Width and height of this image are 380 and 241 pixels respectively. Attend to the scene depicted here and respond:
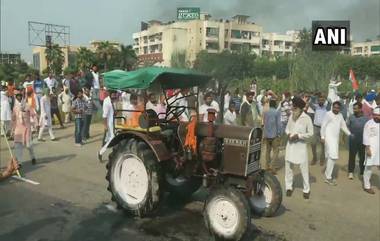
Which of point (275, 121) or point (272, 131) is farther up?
point (275, 121)

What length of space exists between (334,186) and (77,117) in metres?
7.51

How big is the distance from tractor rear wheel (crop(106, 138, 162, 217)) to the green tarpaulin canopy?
895 millimetres

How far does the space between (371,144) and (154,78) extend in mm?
4493

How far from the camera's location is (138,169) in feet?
22.7

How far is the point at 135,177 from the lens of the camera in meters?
6.92

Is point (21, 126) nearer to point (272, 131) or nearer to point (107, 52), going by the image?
point (272, 131)

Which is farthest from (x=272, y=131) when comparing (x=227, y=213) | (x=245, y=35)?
(x=245, y=35)

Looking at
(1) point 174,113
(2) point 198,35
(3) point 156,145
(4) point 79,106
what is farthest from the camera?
(2) point 198,35

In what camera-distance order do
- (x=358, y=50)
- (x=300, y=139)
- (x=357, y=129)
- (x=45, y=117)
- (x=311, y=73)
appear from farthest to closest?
1. (x=358, y=50)
2. (x=311, y=73)
3. (x=45, y=117)
4. (x=357, y=129)
5. (x=300, y=139)

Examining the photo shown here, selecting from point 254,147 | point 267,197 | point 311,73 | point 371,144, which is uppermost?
point 311,73

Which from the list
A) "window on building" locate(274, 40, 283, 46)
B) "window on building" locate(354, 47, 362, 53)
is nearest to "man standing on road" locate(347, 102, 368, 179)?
"window on building" locate(274, 40, 283, 46)

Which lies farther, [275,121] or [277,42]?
[277,42]

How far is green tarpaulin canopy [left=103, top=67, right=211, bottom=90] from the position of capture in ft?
21.0

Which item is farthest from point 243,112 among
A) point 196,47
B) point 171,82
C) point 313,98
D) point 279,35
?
point 279,35
